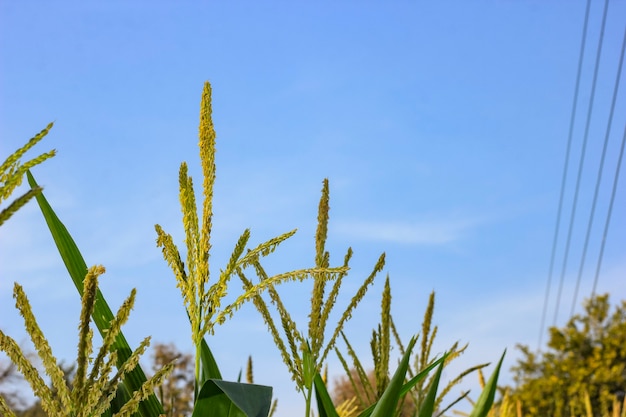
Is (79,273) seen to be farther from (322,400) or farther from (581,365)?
(581,365)

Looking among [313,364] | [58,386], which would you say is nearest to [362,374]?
[313,364]

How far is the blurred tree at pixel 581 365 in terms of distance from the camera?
66.9 ft

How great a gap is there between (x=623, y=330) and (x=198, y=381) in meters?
21.3

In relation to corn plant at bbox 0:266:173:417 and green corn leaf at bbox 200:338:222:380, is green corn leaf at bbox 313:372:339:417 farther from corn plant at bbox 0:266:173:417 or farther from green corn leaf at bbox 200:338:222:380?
corn plant at bbox 0:266:173:417

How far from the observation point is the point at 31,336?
122 cm

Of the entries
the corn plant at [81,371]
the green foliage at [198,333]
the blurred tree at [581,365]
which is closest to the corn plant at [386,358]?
the green foliage at [198,333]

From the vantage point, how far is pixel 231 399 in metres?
1.40

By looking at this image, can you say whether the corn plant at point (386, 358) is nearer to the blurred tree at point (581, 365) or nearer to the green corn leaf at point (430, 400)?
the green corn leaf at point (430, 400)

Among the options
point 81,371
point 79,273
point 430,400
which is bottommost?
point 81,371

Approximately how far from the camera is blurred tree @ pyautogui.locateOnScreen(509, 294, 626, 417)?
20.4 meters

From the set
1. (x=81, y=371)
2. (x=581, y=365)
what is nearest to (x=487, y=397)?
(x=81, y=371)

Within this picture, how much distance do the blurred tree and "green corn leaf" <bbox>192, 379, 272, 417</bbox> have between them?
1990 centimetres

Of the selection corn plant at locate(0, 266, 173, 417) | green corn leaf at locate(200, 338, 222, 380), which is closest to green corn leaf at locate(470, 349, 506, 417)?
green corn leaf at locate(200, 338, 222, 380)

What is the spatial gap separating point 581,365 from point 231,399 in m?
21.2
